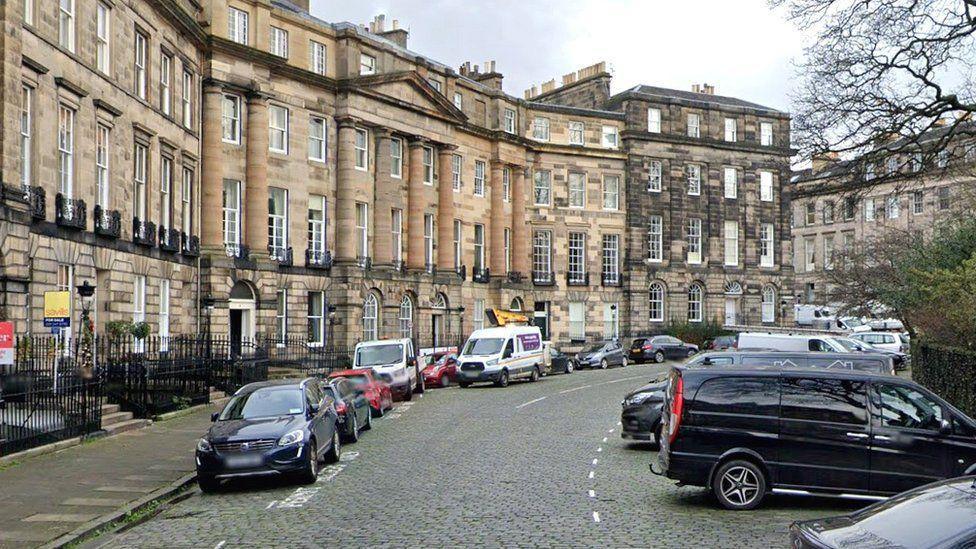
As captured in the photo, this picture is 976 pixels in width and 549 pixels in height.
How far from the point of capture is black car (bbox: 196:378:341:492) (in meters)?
16.5

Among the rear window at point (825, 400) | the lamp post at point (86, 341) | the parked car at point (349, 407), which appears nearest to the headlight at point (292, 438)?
the parked car at point (349, 407)

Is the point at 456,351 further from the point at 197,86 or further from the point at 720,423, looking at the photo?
the point at 720,423

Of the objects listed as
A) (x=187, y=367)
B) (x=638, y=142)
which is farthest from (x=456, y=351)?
(x=638, y=142)

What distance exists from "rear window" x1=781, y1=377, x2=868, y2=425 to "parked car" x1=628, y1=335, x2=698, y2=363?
42975 millimetres

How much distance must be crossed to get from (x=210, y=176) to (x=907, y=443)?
3351cm

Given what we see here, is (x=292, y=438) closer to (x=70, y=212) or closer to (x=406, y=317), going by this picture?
(x=70, y=212)

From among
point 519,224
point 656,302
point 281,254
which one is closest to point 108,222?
point 281,254

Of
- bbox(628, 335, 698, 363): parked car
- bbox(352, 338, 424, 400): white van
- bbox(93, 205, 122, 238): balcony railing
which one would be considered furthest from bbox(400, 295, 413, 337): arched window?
bbox(93, 205, 122, 238): balcony railing

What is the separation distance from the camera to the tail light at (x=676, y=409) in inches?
561

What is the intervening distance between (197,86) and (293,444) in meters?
28.0

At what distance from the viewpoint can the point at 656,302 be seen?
70.6 metres

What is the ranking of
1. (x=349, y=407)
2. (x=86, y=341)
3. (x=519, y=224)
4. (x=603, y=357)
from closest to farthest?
(x=349, y=407), (x=86, y=341), (x=603, y=357), (x=519, y=224)

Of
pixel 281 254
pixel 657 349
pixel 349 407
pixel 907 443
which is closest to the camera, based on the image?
pixel 907 443

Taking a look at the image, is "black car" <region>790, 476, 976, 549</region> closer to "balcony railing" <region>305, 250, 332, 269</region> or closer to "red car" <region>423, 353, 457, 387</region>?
"red car" <region>423, 353, 457, 387</region>
